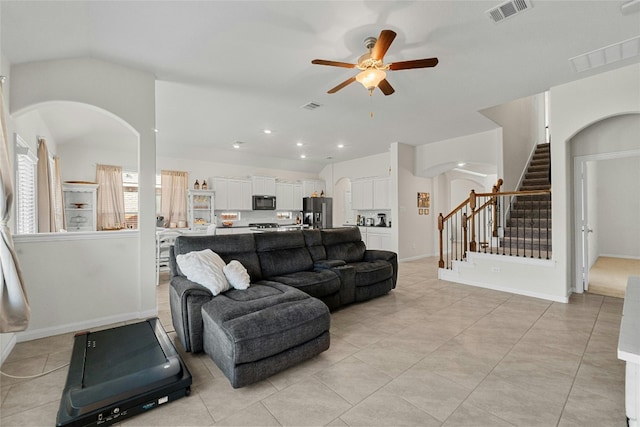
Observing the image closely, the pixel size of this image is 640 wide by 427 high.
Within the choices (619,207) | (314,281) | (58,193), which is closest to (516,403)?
(314,281)

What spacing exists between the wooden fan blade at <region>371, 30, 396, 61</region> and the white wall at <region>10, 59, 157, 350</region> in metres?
2.81

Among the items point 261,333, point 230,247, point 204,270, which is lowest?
point 261,333

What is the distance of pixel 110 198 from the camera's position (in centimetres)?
676

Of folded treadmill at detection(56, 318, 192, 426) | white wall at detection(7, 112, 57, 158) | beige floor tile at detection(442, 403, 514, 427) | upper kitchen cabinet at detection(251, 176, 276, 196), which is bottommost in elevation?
beige floor tile at detection(442, 403, 514, 427)

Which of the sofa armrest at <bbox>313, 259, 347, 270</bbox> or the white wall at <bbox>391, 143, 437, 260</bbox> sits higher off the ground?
the white wall at <bbox>391, 143, 437, 260</bbox>

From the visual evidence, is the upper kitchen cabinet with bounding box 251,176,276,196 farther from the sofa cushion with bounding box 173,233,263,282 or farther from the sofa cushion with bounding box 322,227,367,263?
the sofa cushion with bounding box 173,233,263,282

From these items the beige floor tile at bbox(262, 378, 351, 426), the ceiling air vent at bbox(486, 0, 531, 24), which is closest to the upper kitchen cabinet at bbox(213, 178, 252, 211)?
the beige floor tile at bbox(262, 378, 351, 426)

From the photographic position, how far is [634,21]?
2.68 meters

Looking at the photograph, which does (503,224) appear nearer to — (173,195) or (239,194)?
(239,194)

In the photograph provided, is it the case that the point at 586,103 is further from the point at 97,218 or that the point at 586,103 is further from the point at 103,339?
the point at 97,218

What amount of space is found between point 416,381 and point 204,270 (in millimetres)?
2100

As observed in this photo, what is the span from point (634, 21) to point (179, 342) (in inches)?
210

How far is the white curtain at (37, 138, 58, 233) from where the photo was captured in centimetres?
441

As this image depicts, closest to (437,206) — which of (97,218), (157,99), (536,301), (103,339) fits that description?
(536,301)
